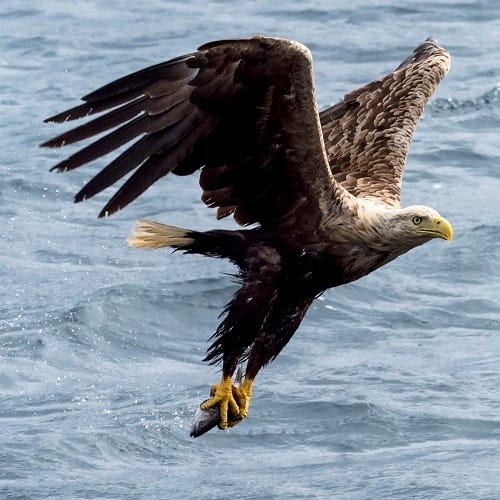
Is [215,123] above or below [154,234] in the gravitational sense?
above

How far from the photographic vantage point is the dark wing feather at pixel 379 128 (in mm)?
10289

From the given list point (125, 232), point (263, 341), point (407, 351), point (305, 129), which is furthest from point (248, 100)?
point (125, 232)

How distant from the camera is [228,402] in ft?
31.1

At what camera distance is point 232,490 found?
1123 cm

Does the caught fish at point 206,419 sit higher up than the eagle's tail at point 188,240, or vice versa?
the eagle's tail at point 188,240

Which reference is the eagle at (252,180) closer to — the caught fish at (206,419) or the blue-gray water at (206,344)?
the caught fish at (206,419)

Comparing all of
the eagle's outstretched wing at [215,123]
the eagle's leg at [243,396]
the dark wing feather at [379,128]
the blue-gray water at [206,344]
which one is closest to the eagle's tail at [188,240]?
the eagle's outstretched wing at [215,123]

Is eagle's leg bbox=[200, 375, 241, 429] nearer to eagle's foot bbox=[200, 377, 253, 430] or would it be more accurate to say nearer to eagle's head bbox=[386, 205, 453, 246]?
eagle's foot bbox=[200, 377, 253, 430]

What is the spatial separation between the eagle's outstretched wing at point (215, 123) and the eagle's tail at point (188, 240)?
1.24 ft

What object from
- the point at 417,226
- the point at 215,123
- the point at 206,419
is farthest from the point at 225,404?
the point at 215,123

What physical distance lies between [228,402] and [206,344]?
403 cm

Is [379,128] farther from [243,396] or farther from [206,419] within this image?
[206,419]

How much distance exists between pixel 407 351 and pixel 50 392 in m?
2.96

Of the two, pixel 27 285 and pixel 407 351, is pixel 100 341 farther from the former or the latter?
pixel 407 351
